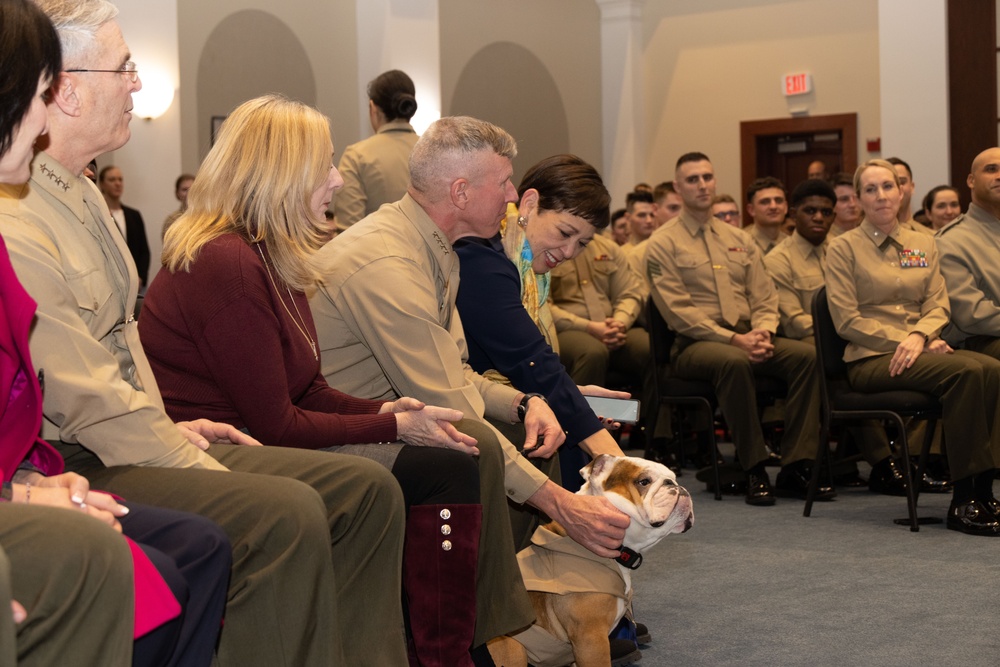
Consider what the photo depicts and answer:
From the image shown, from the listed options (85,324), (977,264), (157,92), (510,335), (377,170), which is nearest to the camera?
(85,324)

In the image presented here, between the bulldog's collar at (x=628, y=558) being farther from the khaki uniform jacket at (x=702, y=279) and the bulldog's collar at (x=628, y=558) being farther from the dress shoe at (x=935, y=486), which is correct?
the dress shoe at (x=935, y=486)

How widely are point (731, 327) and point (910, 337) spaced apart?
113 cm

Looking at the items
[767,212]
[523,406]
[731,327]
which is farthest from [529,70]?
[523,406]

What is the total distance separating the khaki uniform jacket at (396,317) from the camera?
2463mm

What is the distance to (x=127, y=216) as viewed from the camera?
25.6 feet

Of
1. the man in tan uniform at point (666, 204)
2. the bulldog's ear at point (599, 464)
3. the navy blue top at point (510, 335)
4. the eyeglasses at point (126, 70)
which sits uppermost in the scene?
the man in tan uniform at point (666, 204)

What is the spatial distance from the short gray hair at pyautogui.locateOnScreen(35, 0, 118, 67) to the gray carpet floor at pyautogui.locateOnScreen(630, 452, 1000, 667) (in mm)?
1842

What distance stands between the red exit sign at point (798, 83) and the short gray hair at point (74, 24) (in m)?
9.70

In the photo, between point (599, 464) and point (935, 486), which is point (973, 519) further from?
point (599, 464)

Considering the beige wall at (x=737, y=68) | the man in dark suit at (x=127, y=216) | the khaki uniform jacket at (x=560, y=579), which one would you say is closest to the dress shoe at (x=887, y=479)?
the khaki uniform jacket at (x=560, y=579)

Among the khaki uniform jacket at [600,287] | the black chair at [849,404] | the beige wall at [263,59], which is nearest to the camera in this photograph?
the black chair at [849,404]

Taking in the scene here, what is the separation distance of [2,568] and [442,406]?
128cm

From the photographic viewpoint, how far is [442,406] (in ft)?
8.15

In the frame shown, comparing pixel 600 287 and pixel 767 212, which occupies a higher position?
pixel 767 212
